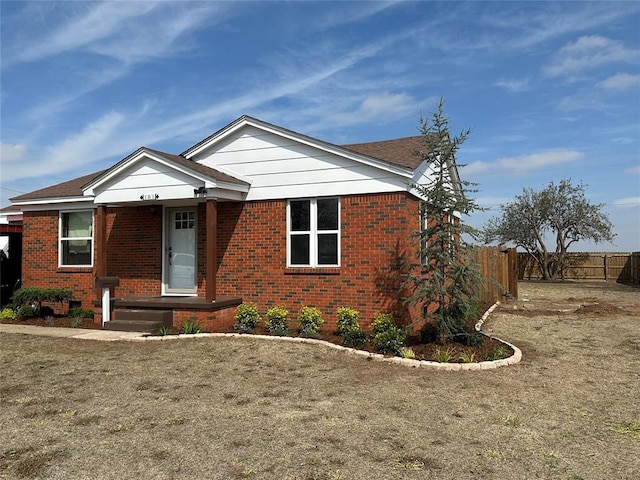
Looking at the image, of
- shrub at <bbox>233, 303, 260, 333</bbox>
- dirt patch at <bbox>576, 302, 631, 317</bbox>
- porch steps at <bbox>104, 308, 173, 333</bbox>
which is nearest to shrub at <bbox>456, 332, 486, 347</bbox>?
shrub at <bbox>233, 303, 260, 333</bbox>

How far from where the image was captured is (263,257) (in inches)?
450

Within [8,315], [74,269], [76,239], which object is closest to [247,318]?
[74,269]

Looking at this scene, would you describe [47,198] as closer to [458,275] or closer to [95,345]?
[95,345]

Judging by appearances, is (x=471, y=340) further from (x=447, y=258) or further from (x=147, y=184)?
(x=147, y=184)

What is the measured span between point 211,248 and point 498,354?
6238mm

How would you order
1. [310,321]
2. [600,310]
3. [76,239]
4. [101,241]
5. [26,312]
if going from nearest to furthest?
[310,321], [101,241], [26,312], [76,239], [600,310]

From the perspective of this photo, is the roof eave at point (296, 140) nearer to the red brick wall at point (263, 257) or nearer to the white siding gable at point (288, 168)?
the white siding gable at point (288, 168)

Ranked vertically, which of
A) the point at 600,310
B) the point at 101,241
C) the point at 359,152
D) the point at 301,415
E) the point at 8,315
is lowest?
the point at 301,415

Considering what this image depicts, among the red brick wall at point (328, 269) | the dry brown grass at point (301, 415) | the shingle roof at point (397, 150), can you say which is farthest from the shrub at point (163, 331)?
the shingle roof at point (397, 150)

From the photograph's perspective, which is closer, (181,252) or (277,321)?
(277,321)

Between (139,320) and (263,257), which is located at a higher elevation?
(263,257)

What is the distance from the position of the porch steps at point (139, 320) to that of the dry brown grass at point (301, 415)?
4.72ft

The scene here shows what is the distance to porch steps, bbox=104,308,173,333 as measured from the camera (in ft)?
35.1

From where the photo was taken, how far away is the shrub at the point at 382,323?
9.56 metres
